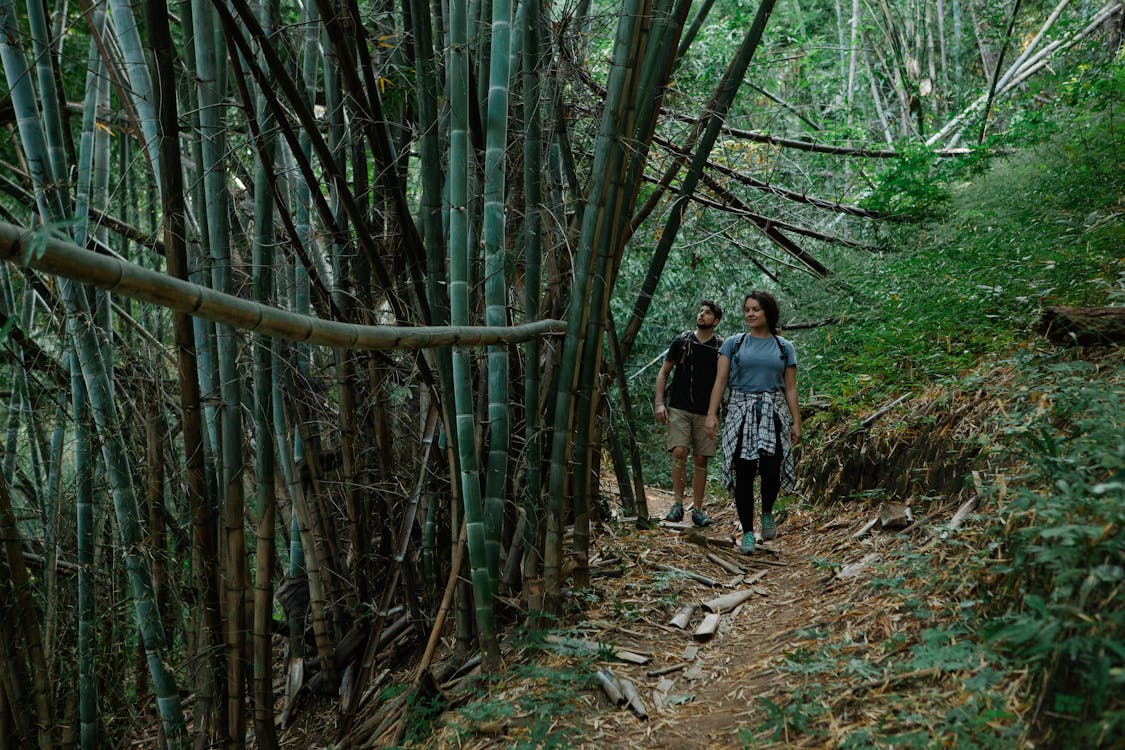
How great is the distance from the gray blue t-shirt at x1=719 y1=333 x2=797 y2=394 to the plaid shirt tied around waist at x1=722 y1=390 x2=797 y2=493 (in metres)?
0.04

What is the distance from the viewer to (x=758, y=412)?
3.69 meters

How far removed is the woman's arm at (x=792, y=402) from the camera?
143 inches

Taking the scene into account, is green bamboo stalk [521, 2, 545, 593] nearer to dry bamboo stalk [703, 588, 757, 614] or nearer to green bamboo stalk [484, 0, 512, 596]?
green bamboo stalk [484, 0, 512, 596]

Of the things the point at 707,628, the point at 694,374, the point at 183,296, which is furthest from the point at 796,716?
the point at 694,374

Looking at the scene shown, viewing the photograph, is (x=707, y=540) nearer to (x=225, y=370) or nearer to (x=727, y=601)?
(x=727, y=601)

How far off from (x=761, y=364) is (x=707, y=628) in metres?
1.42

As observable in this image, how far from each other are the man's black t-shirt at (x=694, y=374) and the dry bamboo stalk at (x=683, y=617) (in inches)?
64.8

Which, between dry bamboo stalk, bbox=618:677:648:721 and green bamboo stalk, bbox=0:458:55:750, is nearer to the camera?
dry bamboo stalk, bbox=618:677:648:721

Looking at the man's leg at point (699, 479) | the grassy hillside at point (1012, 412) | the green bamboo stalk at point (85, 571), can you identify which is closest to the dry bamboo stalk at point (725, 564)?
the grassy hillside at point (1012, 412)

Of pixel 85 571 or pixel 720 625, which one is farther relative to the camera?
pixel 720 625

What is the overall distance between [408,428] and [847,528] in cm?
201

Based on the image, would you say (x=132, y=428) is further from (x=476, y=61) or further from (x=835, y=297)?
(x=835, y=297)

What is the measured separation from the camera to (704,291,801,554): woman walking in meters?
3.67

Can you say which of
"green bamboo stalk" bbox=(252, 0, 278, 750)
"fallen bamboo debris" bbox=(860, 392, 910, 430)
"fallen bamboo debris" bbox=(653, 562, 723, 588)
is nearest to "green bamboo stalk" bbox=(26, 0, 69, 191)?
"green bamboo stalk" bbox=(252, 0, 278, 750)
